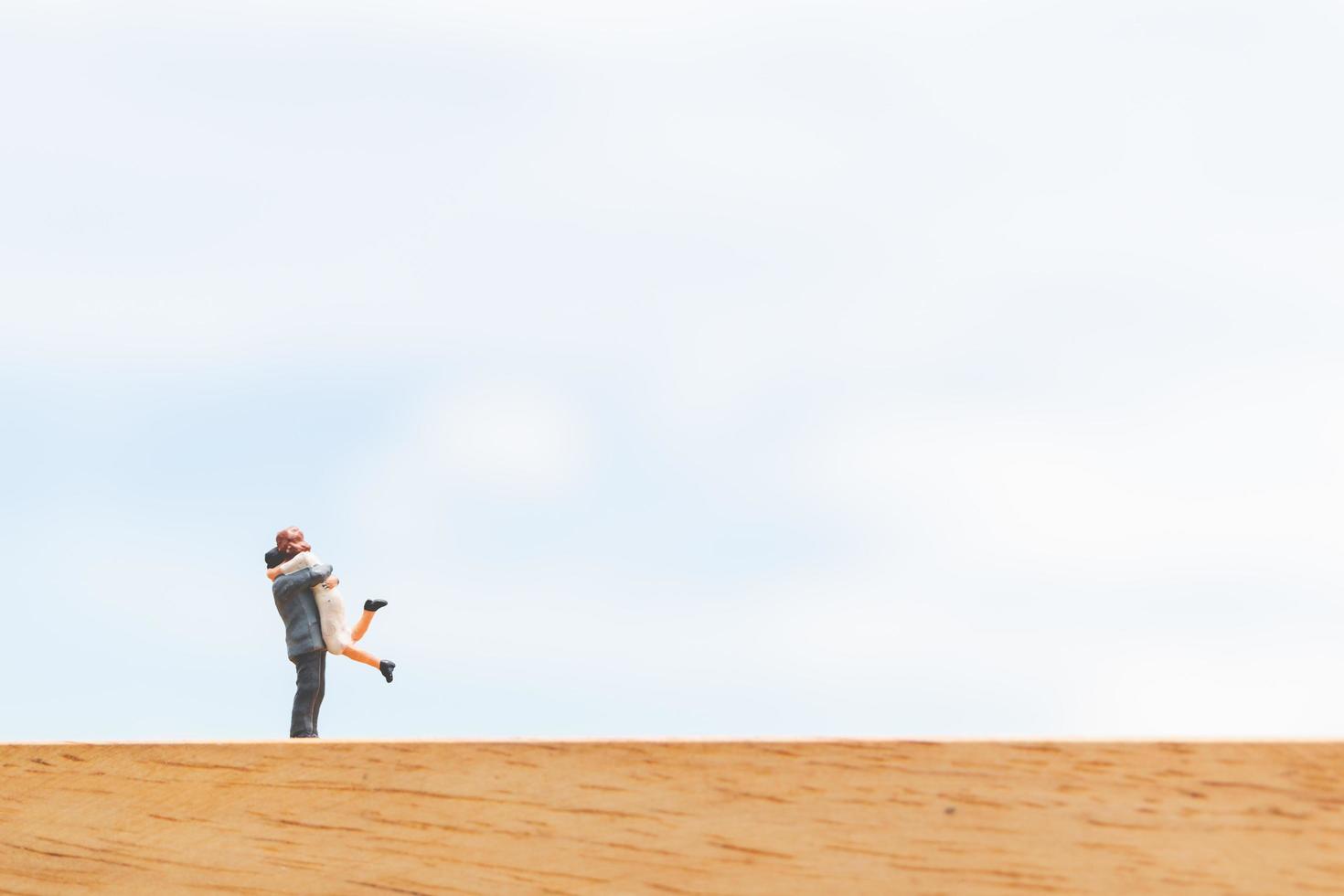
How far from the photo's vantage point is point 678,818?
207cm

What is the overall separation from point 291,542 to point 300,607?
0.16 metres

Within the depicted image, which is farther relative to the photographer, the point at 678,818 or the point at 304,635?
the point at 304,635

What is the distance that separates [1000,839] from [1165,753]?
255mm

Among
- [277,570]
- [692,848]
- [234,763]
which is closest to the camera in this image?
[692,848]

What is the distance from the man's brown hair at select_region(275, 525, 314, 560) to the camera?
306 centimetres

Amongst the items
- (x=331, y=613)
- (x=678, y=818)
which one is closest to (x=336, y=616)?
(x=331, y=613)

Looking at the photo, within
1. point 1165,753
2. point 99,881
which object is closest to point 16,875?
point 99,881

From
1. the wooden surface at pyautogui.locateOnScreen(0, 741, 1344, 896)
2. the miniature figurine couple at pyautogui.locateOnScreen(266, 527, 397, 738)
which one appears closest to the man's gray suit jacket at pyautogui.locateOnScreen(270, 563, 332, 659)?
the miniature figurine couple at pyautogui.locateOnScreen(266, 527, 397, 738)

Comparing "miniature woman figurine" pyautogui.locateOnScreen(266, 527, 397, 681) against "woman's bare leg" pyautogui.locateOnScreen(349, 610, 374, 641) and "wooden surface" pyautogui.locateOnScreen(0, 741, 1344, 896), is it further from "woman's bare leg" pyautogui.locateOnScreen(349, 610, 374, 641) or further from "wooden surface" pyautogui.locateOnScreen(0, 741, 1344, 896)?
"wooden surface" pyautogui.locateOnScreen(0, 741, 1344, 896)

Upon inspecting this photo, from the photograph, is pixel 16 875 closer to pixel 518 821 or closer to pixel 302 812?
pixel 302 812

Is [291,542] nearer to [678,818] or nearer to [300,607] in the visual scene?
[300,607]

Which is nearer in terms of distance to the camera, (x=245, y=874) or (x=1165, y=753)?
(x=1165, y=753)

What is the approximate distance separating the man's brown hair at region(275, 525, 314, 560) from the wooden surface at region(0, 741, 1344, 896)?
66 cm

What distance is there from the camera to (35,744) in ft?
8.52
